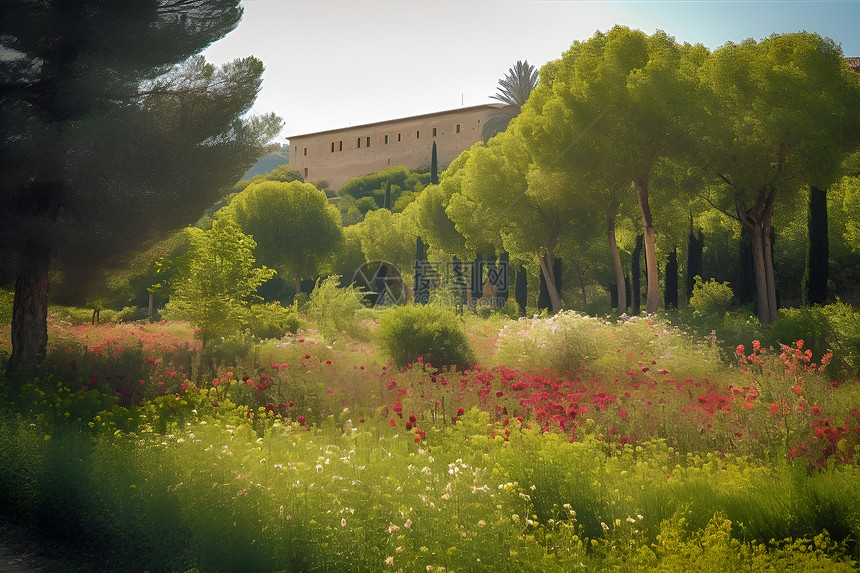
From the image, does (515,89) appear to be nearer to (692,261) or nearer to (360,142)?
(692,261)

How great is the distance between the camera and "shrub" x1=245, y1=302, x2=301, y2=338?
58.8ft

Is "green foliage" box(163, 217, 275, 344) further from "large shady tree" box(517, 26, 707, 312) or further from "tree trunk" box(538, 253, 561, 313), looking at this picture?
"tree trunk" box(538, 253, 561, 313)

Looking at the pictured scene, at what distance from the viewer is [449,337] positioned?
13.2 m

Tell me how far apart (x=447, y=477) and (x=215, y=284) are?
10.8 meters

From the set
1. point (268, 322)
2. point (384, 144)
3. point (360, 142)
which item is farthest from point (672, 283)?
point (360, 142)

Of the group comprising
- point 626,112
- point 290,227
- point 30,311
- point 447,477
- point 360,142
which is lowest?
point 447,477

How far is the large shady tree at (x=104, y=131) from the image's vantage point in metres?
11.0

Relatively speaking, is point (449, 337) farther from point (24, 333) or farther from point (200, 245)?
point (24, 333)

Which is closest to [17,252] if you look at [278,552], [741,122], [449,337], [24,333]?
[24,333]

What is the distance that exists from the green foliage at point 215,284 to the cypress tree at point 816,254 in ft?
64.8

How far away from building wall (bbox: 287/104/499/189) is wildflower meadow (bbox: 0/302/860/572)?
248 feet

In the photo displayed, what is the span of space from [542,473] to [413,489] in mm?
1032

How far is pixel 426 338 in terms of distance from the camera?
13.0 meters

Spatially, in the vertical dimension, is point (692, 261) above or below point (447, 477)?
above
